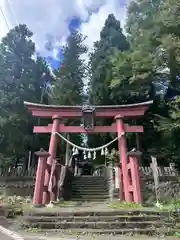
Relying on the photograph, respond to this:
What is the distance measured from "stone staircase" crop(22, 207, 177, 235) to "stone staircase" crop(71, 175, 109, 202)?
5871 millimetres

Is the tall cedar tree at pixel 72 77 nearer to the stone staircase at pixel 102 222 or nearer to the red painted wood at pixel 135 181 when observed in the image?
the red painted wood at pixel 135 181

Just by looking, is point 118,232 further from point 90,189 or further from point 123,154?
point 90,189

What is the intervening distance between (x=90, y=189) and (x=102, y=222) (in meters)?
7.68

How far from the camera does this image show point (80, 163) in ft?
86.3

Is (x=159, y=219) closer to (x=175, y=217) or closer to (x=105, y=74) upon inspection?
(x=175, y=217)

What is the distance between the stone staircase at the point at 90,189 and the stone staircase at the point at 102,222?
5.87 m

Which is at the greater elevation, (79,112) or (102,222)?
(79,112)

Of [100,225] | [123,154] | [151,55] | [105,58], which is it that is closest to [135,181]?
[123,154]

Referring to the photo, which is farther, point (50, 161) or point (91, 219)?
point (50, 161)

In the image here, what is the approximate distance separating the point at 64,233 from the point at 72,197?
24.1 ft

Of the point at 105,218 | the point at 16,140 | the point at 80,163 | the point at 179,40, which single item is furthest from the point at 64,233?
the point at 80,163

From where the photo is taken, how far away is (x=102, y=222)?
21.4ft

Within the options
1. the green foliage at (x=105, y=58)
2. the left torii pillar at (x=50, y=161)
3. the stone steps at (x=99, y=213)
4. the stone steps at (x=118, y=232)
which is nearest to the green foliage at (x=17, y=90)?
the green foliage at (x=105, y=58)

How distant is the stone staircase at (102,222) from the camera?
6198mm
